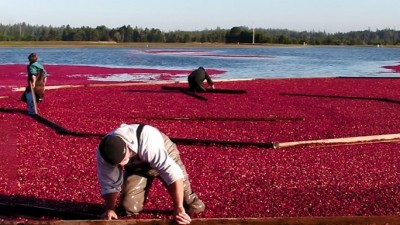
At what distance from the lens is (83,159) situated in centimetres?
898

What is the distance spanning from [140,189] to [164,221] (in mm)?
750

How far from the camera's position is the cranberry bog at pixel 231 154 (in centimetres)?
638

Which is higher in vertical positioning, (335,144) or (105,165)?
(105,165)

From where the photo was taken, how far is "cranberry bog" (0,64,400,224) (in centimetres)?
638

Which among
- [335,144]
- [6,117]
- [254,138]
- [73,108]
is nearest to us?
[335,144]

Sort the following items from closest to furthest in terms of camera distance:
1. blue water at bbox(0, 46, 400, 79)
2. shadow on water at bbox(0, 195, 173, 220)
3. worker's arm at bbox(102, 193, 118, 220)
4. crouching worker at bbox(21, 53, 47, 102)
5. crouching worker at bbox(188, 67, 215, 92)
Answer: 1. worker's arm at bbox(102, 193, 118, 220)
2. shadow on water at bbox(0, 195, 173, 220)
3. crouching worker at bbox(21, 53, 47, 102)
4. crouching worker at bbox(188, 67, 215, 92)
5. blue water at bbox(0, 46, 400, 79)

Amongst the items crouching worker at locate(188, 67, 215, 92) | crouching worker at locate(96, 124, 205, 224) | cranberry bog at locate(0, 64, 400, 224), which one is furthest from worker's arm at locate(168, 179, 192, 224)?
→ crouching worker at locate(188, 67, 215, 92)

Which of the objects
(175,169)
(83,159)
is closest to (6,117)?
(83,159)

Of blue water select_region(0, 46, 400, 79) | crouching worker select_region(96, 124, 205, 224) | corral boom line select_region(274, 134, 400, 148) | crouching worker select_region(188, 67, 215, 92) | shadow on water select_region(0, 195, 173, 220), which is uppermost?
crouching worker select_region(96, 124, 205, 224)

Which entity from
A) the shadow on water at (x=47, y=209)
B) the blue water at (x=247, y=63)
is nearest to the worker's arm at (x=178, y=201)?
the shadow on water at (x=47, y=209)

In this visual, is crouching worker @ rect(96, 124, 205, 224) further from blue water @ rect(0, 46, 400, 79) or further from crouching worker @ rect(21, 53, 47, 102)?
blue water @ rect(0, 46, 400, 79)

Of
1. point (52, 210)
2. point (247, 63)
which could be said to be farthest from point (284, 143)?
point (247, 63)

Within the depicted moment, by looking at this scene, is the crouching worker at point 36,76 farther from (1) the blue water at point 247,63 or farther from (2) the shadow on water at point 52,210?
(1) the blue water at point 247,63

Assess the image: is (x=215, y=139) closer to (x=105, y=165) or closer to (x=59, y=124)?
(x=59, y=124)
